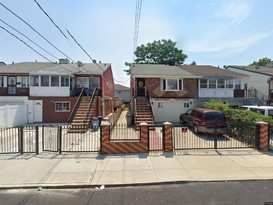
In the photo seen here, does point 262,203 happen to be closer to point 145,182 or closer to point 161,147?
point 145,182

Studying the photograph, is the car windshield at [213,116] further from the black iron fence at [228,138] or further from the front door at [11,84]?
the front door at [11,84]

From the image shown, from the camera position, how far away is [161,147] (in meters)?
10.0

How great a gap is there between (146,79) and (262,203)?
672 inches

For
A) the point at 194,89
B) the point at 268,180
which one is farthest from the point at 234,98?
the point at 268,180

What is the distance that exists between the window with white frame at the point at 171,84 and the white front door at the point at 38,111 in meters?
12.0

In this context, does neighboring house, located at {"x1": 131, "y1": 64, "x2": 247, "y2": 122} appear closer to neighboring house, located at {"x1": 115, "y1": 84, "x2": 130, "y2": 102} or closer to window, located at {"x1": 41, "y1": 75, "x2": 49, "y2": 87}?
window, located at {"x1": 41, "y1": 75, "x2": 49, "y2": 87}

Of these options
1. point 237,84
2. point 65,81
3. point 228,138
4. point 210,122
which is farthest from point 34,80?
point 237,84

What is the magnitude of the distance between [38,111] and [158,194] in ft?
58.7

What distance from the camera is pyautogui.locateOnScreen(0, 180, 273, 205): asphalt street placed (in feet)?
17.5

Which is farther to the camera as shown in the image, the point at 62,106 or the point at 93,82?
the point at 93,82

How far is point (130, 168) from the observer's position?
7656mm

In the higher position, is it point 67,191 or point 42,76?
point 42,76

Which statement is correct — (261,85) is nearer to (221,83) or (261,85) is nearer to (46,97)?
(221,83)

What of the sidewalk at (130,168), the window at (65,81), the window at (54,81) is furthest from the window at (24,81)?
the sidewalk at (130,168)
